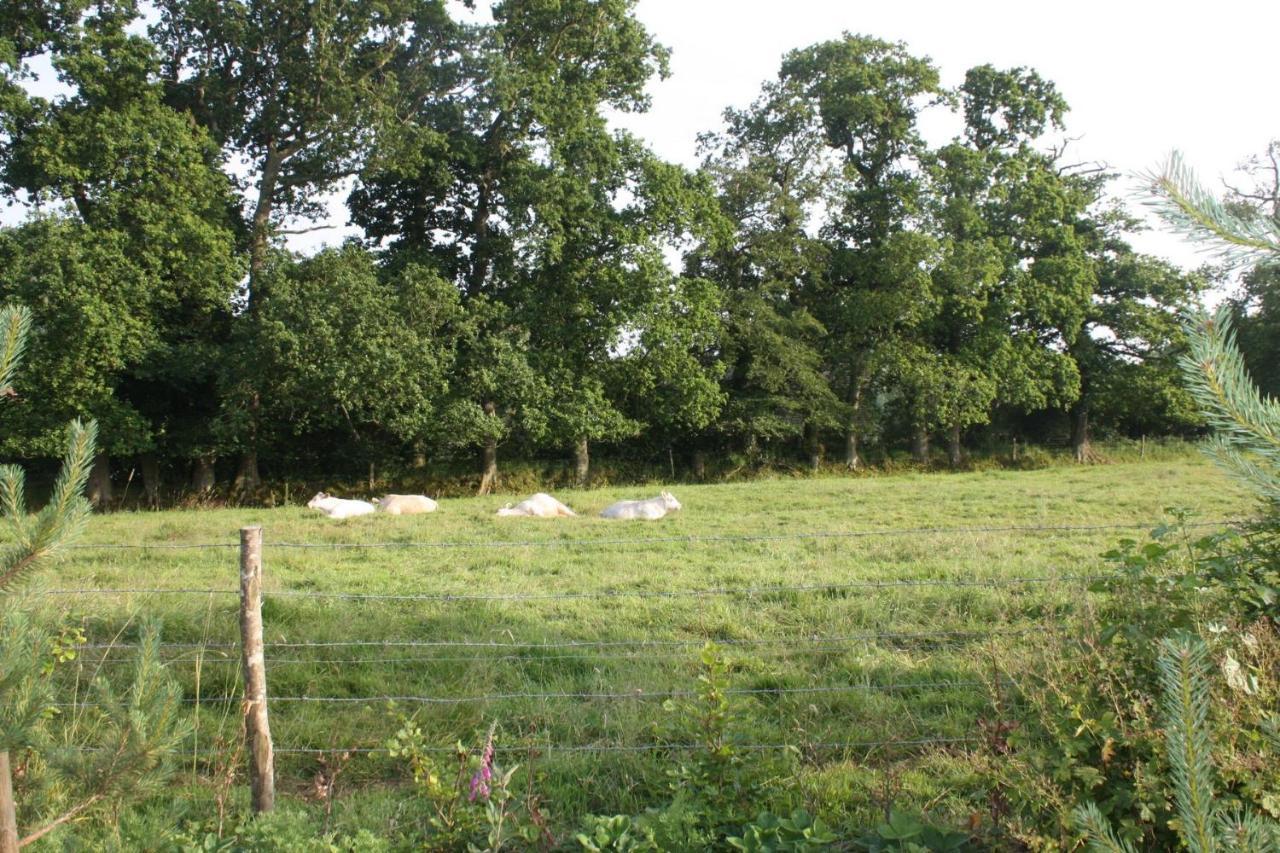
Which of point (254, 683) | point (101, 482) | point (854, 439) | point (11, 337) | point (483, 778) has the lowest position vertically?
point (483, 778)

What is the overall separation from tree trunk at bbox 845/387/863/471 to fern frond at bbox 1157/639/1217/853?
2503 centimetres

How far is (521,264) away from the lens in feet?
73.7

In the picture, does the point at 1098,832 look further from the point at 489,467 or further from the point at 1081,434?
the point at 1081,434

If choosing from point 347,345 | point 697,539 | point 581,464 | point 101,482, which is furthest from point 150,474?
point 697,539

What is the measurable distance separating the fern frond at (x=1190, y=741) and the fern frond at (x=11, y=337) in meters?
2.57

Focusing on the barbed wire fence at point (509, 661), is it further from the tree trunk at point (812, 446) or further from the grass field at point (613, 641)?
the tree trunk at point (812, 446)

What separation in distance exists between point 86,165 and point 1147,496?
2187cm

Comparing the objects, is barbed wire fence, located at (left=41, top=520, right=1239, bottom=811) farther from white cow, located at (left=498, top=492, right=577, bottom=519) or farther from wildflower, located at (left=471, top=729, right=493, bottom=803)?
white cow, located at (left=498, top=492, right=577, bottom=519)

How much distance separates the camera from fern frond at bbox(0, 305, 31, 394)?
202 centimetres

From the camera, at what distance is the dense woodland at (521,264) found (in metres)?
18.4

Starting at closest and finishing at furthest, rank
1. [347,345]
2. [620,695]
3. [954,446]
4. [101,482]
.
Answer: [620,695] → [347,345] → [101,482] → [954,446]

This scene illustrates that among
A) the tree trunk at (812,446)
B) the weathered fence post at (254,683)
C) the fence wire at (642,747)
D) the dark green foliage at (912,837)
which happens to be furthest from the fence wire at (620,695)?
the tree trunk at (812,446)

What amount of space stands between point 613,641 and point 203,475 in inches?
742

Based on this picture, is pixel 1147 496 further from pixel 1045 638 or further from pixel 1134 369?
pixel 1134 369
